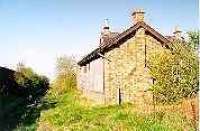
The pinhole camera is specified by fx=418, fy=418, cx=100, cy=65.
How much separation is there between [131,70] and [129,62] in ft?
1.79

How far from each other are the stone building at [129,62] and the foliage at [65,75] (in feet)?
67.5

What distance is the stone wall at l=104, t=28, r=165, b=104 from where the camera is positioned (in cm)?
2664

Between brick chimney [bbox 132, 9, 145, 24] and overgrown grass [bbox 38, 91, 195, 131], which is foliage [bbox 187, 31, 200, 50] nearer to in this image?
overgrown grass [bbox 38, 91, 195, 131]

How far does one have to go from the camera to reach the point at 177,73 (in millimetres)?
16312

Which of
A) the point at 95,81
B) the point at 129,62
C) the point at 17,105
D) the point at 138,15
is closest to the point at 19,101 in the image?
the point at 17,105

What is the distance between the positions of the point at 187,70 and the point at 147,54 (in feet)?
39.9

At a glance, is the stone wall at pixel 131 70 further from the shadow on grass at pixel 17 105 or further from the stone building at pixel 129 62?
the shadow on grass at pixel 17 105

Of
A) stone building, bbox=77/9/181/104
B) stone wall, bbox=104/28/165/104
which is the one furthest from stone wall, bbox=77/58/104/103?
stone wall, bbox=104/28/165/104

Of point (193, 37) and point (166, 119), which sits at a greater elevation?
point (193, 37)

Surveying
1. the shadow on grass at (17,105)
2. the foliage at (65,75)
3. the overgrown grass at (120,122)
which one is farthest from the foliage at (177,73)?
the foliage at (65,75)

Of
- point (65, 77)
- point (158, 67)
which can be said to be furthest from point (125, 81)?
point (65, 77)

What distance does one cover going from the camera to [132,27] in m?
27.0

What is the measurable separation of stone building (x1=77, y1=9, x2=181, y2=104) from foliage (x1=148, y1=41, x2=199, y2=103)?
333 inches

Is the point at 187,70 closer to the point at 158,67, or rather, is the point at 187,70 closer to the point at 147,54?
the point at 158,67
